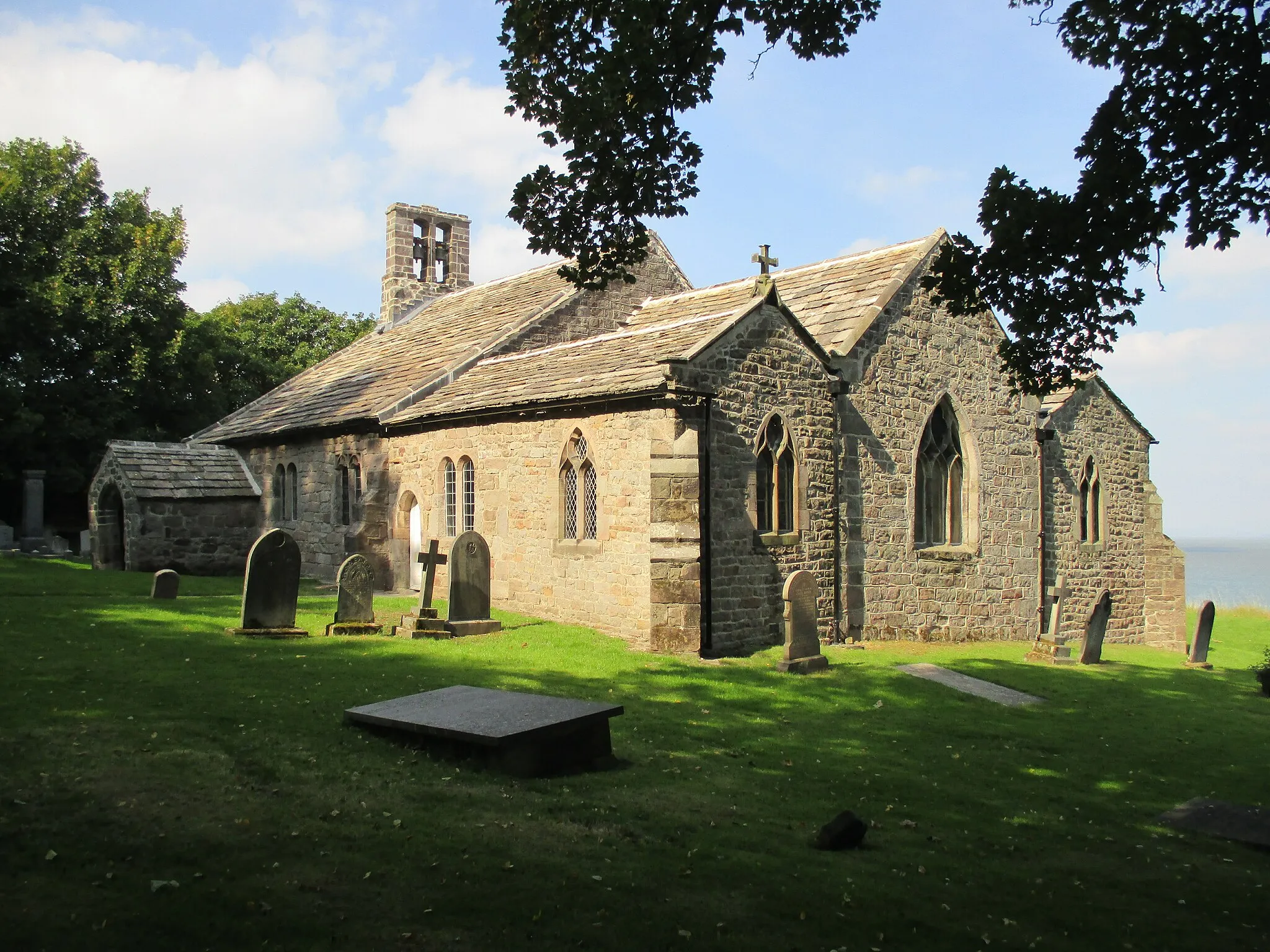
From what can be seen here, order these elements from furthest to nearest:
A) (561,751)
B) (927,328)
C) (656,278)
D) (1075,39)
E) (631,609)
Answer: (656,278) < (927,328) < (631,609) < (1075,39) < (561,751)

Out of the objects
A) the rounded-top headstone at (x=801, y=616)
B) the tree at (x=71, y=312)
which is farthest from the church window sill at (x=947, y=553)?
the tree at (x=71, y=312)

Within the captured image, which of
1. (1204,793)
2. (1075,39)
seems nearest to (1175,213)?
(1075,39)

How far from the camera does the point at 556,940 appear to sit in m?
5.10

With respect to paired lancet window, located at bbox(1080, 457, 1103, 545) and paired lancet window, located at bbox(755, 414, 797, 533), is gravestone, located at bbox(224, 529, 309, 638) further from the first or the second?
paired lancet window, located at bbox(1080, 457, 1103, 545)

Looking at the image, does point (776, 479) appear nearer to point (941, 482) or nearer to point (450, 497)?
point (941, 482)

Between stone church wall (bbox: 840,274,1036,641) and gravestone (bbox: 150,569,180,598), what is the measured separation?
1191 centimetres

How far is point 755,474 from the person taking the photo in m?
16.3

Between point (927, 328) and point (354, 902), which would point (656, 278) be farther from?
point (354, 902)

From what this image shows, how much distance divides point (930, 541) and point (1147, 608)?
9.62 m

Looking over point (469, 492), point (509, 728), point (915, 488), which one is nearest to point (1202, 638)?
point (915, 488)

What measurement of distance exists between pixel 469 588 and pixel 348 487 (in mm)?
9479

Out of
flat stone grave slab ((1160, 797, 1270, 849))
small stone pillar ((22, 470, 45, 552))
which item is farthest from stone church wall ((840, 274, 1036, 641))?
small stone pillar ((22, 470, 45, 552))

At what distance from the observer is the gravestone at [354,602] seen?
14.6 meters

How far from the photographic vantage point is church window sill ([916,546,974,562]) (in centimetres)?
1961
